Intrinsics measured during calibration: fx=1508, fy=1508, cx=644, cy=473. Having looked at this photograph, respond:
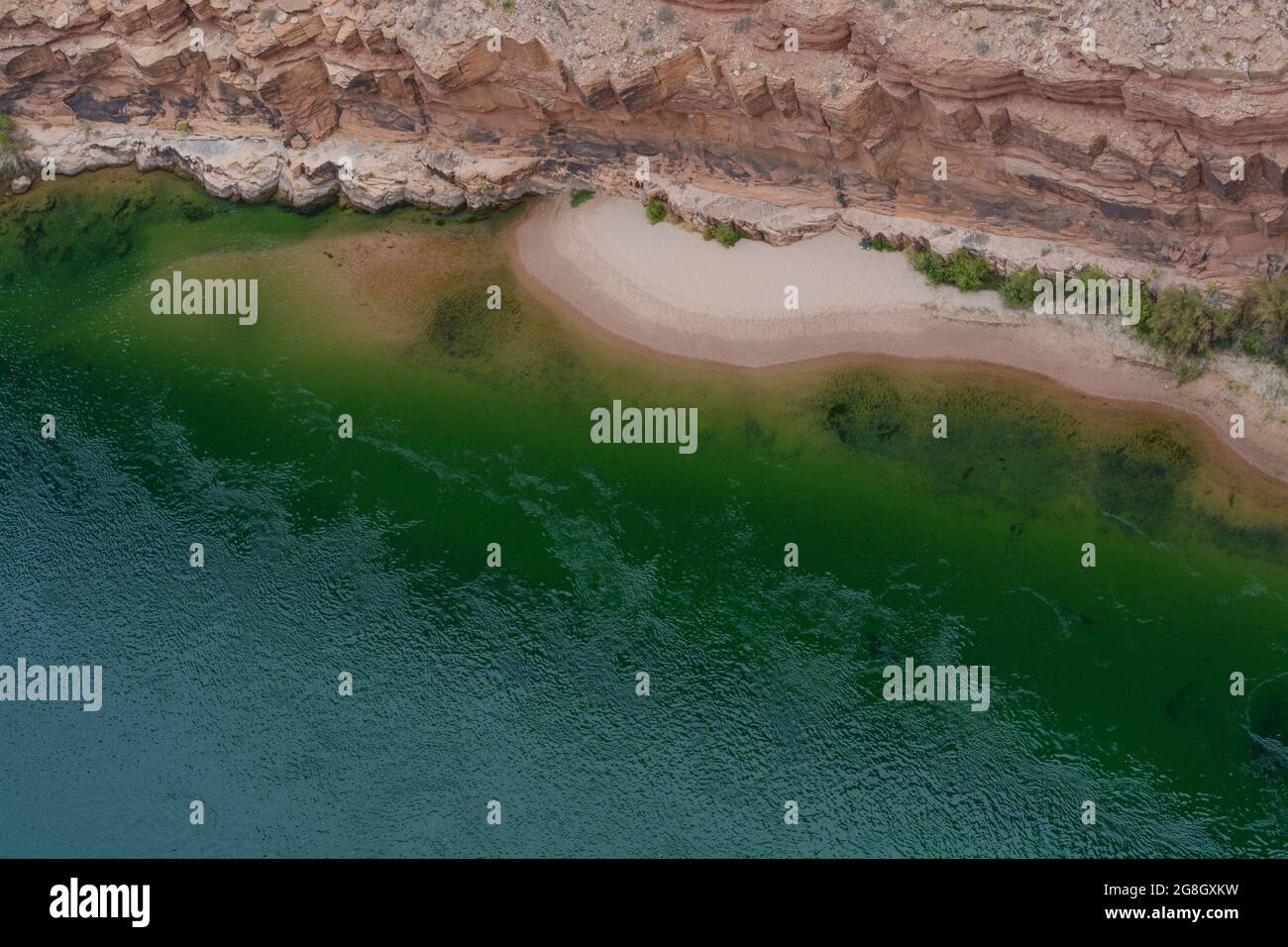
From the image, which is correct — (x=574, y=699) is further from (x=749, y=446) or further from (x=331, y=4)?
(x=331, y=4)

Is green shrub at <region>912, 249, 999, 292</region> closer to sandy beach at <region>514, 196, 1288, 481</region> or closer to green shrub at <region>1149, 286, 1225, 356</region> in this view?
sandy beach at <region>514, 196, 1288, 481</region>

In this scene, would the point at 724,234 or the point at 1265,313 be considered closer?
the point at 1265,313

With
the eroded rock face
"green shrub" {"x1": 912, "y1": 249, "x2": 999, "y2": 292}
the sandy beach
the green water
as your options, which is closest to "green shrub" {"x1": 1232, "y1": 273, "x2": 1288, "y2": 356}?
the eroded rock face

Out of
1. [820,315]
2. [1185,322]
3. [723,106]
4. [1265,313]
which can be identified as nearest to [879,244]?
[820,315]

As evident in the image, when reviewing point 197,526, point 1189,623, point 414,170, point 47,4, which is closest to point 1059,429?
point 1189,623

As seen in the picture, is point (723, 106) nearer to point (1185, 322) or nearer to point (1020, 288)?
point (1020, 288)

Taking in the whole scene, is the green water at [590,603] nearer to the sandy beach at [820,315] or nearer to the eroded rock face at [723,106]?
the sandy beach at [820,315]

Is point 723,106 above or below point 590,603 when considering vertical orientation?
above
